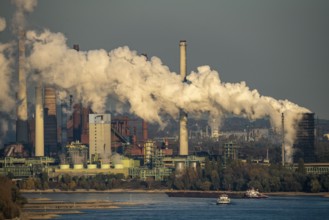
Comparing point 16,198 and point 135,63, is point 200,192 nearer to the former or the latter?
point 135,63

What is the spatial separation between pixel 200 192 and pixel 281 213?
27.8 meters

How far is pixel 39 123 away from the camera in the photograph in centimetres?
12444

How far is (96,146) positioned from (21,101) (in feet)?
29.0

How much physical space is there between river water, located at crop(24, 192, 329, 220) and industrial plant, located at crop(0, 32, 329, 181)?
10107 millimetres

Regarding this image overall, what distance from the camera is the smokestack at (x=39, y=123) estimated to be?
121m

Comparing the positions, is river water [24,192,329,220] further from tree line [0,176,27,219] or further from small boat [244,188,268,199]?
tree line [0,176,27,219]

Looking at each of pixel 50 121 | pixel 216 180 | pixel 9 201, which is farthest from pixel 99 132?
pixel 9 201

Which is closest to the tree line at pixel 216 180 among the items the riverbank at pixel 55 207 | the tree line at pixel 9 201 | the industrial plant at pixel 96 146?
the industrial plant at pixel 96 146

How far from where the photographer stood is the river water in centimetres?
8444

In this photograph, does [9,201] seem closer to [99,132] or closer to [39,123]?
[39,123]

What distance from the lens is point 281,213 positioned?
86375mm

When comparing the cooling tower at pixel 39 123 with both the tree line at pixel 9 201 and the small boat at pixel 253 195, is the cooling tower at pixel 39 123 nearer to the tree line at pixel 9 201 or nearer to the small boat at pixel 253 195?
the small boat at pixel 253 195

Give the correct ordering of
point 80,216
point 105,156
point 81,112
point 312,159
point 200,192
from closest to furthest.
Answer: point 80,216 < point 200,192 < point 312,159 < point 105,156 < point 81,112

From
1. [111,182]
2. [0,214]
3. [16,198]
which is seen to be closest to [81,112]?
[111,182]
